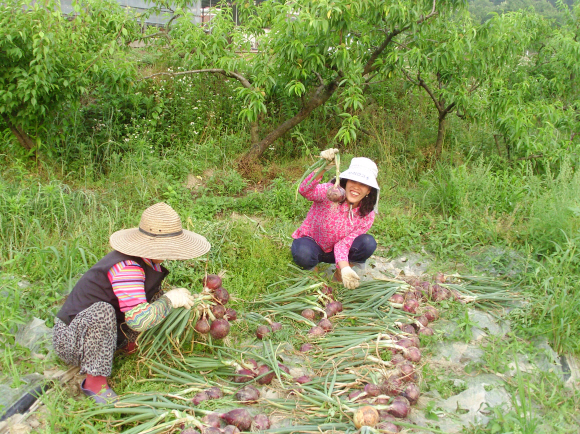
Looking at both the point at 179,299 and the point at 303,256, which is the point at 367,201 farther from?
the point at 179,299

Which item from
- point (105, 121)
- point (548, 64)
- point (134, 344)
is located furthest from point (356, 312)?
point (548, 64)

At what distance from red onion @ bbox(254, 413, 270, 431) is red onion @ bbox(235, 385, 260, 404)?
15 cm

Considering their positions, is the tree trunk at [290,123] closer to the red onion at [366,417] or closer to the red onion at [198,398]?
the red onion at [198,398]

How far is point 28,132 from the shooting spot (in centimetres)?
494

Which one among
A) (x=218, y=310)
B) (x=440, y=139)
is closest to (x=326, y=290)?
(x=218, y=310)

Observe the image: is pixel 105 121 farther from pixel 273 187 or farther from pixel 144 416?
pixel 144 416

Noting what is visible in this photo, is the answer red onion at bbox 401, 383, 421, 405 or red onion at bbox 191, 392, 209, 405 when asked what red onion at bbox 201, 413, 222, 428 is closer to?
red onion at bbox 191, 392, 209, 405

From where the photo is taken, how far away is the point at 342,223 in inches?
137

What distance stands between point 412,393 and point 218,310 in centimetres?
112

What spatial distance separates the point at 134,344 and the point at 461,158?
4.35 m

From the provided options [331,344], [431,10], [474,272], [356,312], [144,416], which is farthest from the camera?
[431,10]

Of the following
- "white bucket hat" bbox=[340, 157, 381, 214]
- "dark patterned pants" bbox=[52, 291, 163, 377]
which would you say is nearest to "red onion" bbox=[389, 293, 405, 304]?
"white bucket hat" bbox=[340, 157, 381, 214]

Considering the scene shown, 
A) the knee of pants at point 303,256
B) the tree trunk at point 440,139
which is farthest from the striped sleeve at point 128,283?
the tree trunk at point 440,139

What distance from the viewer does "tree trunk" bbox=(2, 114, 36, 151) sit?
4.80m
